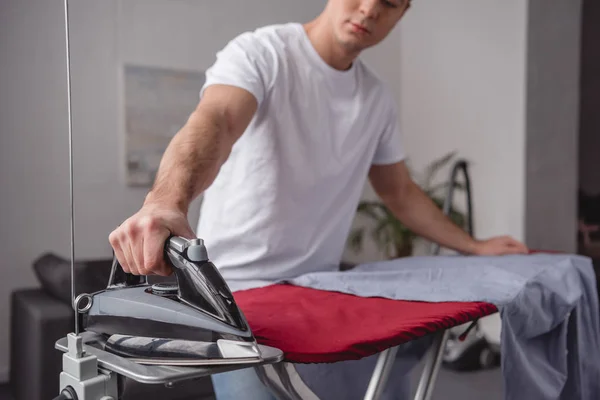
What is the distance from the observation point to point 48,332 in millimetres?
1949

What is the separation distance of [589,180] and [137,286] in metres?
3.10

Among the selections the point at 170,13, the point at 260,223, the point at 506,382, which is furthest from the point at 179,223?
the point at 170,13

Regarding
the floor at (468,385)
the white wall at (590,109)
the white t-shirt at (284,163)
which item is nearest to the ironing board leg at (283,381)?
the white t-shirt at (284,163)

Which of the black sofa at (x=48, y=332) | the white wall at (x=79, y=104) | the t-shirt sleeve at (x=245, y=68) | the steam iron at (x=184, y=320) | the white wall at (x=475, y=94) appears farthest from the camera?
the white wall at (x=475, y=94)

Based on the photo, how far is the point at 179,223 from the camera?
63 cm

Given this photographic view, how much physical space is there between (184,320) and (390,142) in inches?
39.7

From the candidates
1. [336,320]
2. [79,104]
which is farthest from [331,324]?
[79,104]

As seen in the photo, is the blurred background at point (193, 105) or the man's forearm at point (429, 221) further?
the blurred background at point (193, 105)

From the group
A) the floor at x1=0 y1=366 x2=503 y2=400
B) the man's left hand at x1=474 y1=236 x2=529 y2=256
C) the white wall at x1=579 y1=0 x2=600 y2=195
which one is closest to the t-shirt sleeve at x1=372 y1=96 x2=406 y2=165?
the man's left hand at x1=474 y1=236 x2=529 y2=256

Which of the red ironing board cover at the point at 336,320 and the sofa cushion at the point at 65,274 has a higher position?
the red ironing board cover at the point at 336,320

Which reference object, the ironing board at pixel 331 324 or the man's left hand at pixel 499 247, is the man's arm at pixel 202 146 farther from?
the man's left hand at pixel 499 247

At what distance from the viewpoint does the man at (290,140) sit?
42.5 inches

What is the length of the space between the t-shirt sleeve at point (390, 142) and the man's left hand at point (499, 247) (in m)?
0.32

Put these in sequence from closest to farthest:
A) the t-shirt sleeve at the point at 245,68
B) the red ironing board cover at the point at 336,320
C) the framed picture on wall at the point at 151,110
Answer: the red ironing board cover at the point at 336,320 → the t-shirt sleeve at the point at 245,68 → the framed picture on wall at the point at 151,110
